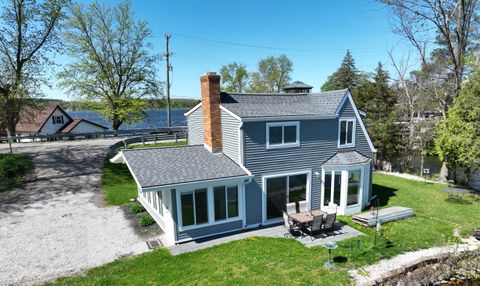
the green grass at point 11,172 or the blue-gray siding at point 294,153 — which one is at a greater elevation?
the blue-gray siding at point 294,153

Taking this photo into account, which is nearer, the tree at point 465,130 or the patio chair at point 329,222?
the patio chair at point 329,222

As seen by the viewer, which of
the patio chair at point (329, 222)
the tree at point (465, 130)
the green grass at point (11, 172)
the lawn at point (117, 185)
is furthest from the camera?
the green grass at point (11, 172)

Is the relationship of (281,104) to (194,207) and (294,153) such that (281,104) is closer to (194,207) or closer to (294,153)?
(294,153)

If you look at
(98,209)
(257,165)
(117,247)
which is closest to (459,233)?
(257,165)

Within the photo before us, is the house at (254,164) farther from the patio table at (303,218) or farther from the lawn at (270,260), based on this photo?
the lawn at (270,260)

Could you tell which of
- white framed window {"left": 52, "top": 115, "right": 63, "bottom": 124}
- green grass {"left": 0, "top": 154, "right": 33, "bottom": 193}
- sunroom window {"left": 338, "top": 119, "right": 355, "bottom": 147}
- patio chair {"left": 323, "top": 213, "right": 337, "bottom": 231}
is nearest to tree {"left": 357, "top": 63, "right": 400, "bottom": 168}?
sunroom window {"left": 338, "top": 119, "right": 355, "bottom": 147}

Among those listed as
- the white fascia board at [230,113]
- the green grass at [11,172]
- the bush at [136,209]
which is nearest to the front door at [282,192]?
the white fascia board at [230,113]

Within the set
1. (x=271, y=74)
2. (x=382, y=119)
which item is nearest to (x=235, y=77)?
(x=271, y=74)
